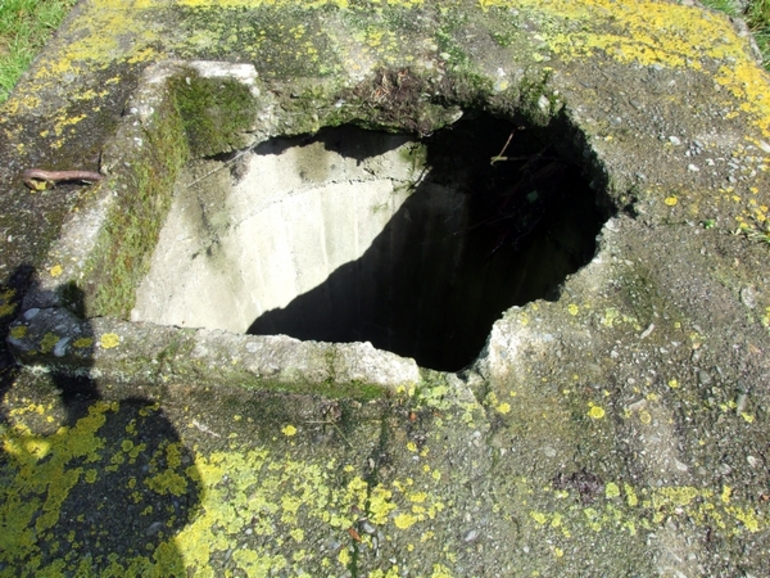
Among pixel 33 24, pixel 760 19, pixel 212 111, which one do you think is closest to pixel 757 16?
pixel 760 19

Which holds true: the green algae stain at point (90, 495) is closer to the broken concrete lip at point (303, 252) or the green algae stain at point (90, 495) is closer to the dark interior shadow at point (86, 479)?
the dark interior shadow at point (86, 479)

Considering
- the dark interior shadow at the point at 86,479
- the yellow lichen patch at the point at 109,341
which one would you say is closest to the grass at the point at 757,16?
the yellow lichen patch at the point at 109,341

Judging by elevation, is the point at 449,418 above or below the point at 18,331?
below

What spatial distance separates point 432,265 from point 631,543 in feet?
7.94

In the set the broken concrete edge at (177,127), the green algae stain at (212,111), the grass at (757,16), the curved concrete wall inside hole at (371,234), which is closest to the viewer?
the broken concrete edge at (177,127)

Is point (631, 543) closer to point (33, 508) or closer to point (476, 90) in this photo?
point (33, 508)

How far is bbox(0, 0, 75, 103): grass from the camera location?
3895mm

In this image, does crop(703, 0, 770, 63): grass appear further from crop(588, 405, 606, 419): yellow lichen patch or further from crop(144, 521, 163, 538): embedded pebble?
crop(144, 521, 163, 538): embedded pebble

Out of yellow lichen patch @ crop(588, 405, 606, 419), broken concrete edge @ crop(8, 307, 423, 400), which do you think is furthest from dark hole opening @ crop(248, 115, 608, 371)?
broken concrete edge @ crop(8, 307, 423, 400)

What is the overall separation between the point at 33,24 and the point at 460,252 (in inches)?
128

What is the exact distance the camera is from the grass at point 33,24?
3.85 m

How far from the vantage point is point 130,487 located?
144 cm

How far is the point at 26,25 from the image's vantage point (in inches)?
159

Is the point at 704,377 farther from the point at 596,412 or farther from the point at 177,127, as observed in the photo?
the point at 177,127
